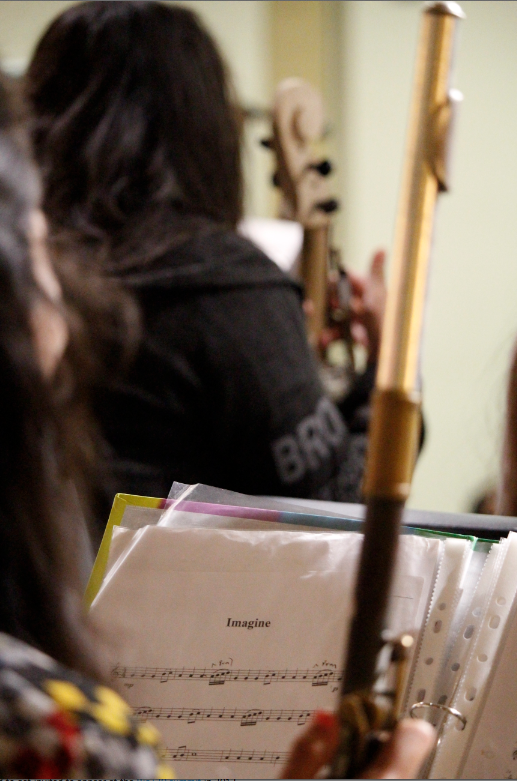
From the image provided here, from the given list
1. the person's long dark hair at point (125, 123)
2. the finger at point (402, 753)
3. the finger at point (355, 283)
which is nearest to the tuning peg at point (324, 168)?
the finger at point (355, 283)

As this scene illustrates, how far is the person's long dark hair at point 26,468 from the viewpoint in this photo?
1.29 feet

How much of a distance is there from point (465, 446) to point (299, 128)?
873 mm

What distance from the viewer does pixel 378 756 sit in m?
0.29

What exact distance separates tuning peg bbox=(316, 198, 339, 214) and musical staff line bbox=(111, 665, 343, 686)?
1.16 m

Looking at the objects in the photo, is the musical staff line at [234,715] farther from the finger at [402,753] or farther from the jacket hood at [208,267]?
the jacket hood at [208,267]

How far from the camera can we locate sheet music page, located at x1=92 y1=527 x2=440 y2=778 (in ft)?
1.38

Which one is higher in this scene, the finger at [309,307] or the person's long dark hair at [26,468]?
the person's long dark hair at [26,468]

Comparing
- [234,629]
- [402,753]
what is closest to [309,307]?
[234,629]

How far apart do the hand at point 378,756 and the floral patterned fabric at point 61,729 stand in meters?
0.05

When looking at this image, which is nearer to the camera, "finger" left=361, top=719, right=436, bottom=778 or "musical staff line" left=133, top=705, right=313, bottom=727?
"finger" left=361, top=719, right=436, bottom=778

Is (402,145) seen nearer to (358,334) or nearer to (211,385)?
(358,334)

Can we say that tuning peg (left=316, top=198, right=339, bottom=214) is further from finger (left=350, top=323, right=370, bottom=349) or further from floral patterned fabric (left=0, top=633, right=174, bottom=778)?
floral patterned fabric (left=0, top=633, right=174, bottom=778)

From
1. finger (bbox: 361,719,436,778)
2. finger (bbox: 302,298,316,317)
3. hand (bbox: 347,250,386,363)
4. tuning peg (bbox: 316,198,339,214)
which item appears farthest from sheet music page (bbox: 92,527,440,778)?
tuning peg (bbox: 316,198,339,214)

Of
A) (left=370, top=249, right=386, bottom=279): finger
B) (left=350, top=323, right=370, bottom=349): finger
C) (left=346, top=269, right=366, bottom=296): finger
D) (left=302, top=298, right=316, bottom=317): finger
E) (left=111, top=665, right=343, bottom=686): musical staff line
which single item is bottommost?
(left=350, top=323, right=370, bottom=349): finger
